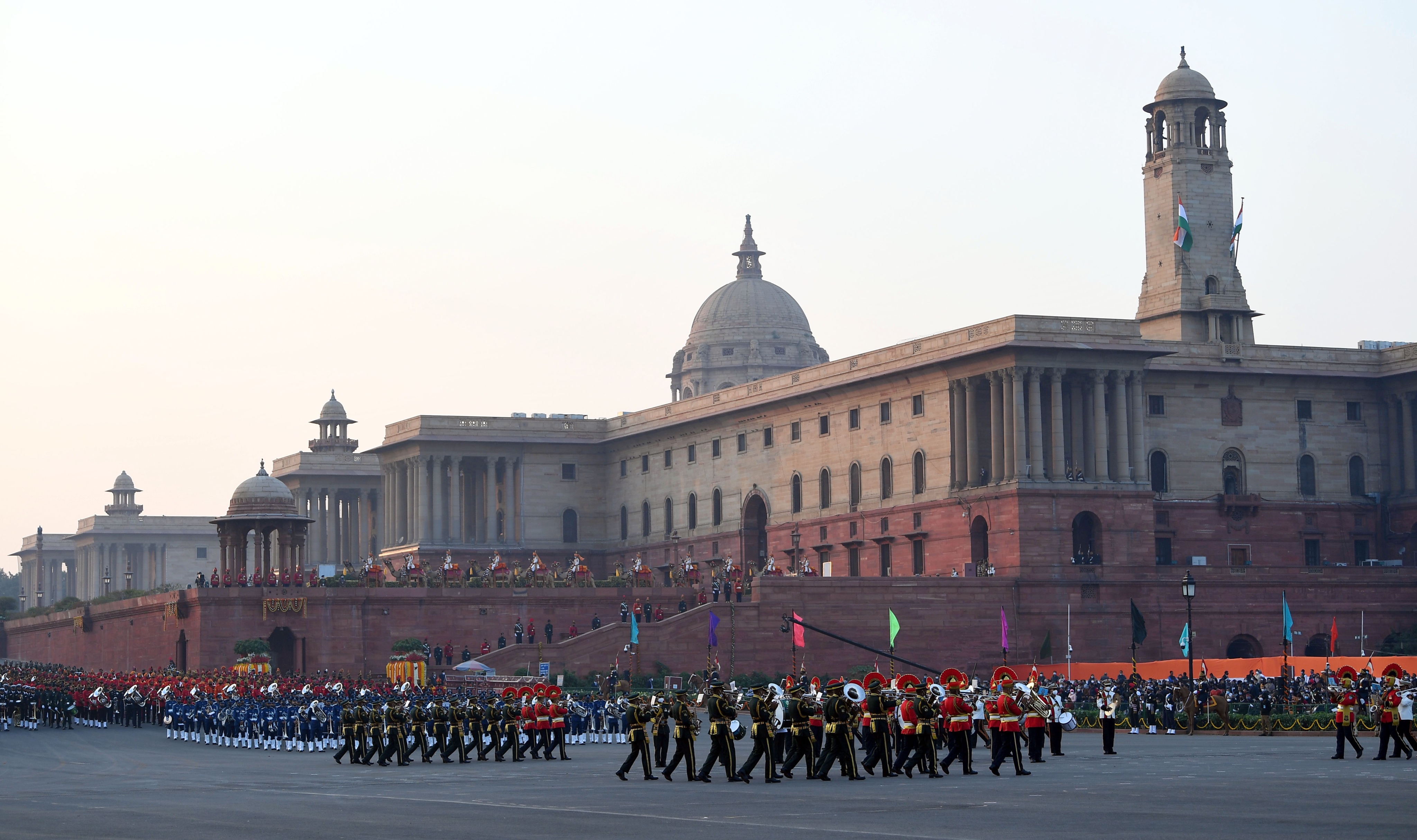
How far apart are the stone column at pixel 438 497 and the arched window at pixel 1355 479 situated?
4718 centimetres

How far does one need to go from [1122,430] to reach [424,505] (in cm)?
4234

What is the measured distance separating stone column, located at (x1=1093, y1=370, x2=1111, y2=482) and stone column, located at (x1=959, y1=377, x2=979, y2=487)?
15.6ft

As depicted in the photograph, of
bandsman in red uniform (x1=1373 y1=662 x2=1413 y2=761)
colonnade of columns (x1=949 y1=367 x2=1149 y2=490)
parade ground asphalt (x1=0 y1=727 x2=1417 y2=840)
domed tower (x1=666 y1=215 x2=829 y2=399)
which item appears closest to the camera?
parade ground asphalt (x1=0 y1=727 x2=1417 y2=840)

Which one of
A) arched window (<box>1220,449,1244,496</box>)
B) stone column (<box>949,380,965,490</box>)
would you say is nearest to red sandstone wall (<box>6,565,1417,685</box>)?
stone column (<box>949,380,965,490</box>)

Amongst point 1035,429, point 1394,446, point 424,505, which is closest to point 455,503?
point 424,505

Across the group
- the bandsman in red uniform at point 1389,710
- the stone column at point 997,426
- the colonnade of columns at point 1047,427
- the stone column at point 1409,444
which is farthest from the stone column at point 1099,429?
the bandsman in red uniform at point 1389,710

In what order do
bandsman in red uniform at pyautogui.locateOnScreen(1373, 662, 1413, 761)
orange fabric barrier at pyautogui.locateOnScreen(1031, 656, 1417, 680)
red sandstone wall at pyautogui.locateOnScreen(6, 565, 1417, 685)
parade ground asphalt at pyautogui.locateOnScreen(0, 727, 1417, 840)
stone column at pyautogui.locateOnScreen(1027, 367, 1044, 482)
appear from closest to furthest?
1. parade ground asphalt at pyautogui.locateOnScreen(0, 727, 1417, 840)
2. bandsman in red uniform at pyautogui.locateOnScreen(1373, 662, 1413, 761)
3. orange fabric barrier at pyautogui.locateOnScreen(1031, 656, 1417, 680)
4. red sandstone wall at pyautogui.locateOnScreen(6, 565, 1417, 685)
5. stone column at pyautogui.locateOnScreen(1027, 367, 1044, 482)

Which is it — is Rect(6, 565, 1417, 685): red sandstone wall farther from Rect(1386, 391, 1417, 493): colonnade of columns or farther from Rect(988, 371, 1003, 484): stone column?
Rect(1386, 391, 1417, 493): colonnade of columns

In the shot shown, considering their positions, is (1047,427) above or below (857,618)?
above

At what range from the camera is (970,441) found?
87.1m

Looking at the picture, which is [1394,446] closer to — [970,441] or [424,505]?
[970,441]

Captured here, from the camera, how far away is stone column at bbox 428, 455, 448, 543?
11469 cm

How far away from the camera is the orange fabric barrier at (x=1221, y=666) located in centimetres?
7075

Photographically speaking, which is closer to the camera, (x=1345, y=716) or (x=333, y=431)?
(x=1345, y=716)
